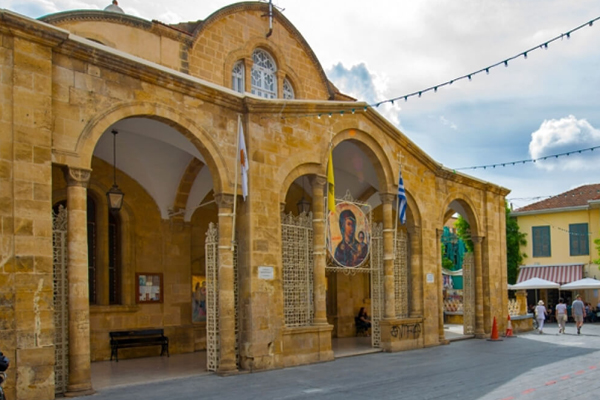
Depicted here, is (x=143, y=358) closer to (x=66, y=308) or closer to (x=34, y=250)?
(x=66, y=308)

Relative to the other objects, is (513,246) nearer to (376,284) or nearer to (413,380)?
(376,284)

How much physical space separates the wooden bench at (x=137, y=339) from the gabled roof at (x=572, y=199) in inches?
888

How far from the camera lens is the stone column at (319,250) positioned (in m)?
12.7

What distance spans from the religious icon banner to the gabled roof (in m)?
19.0

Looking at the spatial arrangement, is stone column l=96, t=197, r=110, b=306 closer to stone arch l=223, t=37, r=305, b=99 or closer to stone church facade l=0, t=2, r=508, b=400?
stone church facade l=0, t=2, r=508, b=400

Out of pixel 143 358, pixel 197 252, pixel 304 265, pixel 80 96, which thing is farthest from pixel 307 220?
pixel 80 96

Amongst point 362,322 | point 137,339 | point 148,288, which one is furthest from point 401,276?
point 137,339

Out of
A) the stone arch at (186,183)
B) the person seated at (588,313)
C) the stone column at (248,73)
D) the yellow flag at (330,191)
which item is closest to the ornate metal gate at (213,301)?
the yellow flag at (330,191)

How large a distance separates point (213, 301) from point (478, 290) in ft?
33.8

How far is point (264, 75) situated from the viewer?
61.3 feet

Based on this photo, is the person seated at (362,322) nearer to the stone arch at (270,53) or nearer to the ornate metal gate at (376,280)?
the ornate metal gate at (376,280)

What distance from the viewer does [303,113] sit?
12695 mm

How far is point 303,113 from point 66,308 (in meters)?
5.94

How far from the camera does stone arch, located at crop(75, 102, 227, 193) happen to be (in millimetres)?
9227
